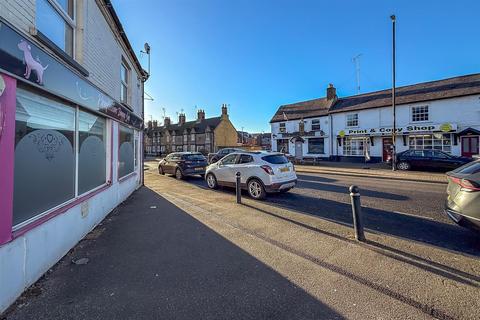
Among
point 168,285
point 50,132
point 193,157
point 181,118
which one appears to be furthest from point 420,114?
point 181,118

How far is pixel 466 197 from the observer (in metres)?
3.78

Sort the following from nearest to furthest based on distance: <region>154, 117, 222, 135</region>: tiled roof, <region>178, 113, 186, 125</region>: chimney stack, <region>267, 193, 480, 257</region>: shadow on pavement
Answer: <region>267, 193, 480, 257</region>: shadow on pavement
<region>154, 117, 222, 135</region>: tiled roof
<region>178, 113, 186, 125</region>: chimney stack

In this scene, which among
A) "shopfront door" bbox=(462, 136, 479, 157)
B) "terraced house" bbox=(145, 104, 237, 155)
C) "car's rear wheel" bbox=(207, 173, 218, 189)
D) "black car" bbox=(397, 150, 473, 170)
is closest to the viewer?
"car's rear wheel" bbox=(207, 173, 218, 189)

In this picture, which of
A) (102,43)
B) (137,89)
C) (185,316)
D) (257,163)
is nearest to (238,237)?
(185,316)

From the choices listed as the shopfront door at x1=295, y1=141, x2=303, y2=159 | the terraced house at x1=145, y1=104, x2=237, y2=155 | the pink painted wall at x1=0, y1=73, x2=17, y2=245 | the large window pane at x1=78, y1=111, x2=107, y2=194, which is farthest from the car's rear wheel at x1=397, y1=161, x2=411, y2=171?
the terraced house at x1=145, y1=104, x2=237, y2=155

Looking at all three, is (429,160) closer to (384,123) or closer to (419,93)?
(384,123)

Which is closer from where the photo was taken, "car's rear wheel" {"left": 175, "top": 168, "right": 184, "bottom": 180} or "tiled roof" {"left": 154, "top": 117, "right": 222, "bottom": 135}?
"car's rear wheel" {"left": 175, "top": 168, "right": 184, "bottom": 180}

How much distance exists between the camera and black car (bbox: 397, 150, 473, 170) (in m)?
14.1

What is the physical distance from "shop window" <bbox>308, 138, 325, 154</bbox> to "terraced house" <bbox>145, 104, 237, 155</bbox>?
2369cm

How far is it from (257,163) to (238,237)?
368 centimetres

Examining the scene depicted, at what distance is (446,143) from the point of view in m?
19.1

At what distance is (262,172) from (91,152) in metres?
4.74

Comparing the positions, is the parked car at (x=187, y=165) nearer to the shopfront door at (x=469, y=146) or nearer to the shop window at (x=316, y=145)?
the shop window at (x=316, y=145)

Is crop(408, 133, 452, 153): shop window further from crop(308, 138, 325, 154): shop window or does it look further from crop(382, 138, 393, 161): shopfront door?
crop(308, 138, 325, 154): shop window
